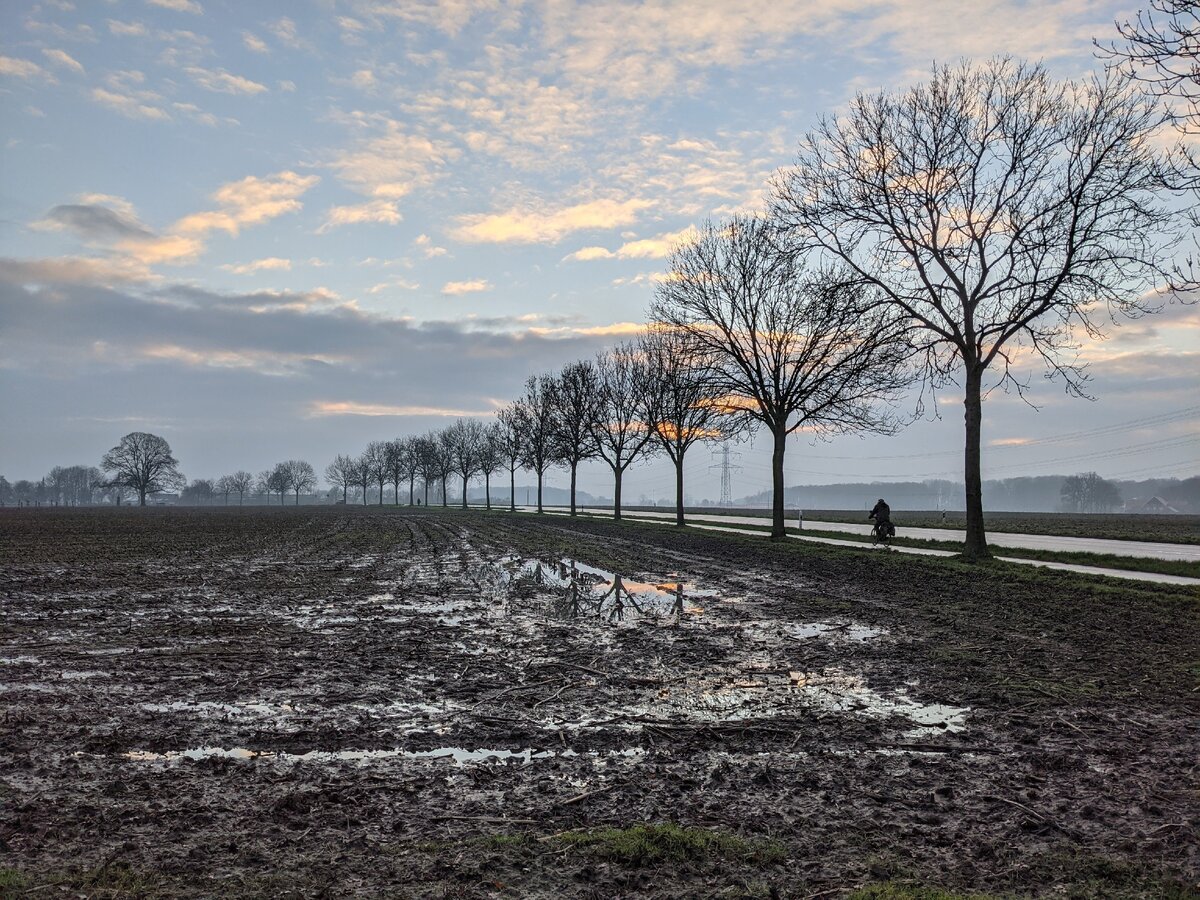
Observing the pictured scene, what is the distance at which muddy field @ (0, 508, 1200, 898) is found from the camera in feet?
13.4

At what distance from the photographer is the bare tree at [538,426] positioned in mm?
64062

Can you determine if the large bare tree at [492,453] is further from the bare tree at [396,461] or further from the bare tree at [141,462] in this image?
the bare tree at [141,462]

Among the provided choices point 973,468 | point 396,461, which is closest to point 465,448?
point 396,461

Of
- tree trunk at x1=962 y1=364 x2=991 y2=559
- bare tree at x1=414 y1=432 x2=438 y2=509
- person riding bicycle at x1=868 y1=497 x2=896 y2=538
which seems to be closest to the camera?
tree trunk at x1=962 y1=364 x2=991 y2=559

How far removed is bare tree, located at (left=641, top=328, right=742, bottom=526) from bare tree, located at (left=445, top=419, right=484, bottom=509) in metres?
47.2

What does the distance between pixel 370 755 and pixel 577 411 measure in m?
51.5

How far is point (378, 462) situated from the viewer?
13812 centimetres

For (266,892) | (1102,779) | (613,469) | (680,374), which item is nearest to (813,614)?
(1102,779)

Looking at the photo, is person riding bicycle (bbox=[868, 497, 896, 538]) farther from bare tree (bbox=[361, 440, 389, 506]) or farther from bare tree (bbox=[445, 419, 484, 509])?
bare tree (bbox=[361, 440, 389, 506])

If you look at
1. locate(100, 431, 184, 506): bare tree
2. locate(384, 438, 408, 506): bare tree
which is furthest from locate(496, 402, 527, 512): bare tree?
locate(100, 431, 184, 506): bare tree

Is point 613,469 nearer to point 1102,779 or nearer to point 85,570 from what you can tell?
point 85,570

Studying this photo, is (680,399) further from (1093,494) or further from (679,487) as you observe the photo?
(1093,494)

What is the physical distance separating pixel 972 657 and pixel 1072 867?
586 centimetres

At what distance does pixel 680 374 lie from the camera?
36.7 m
